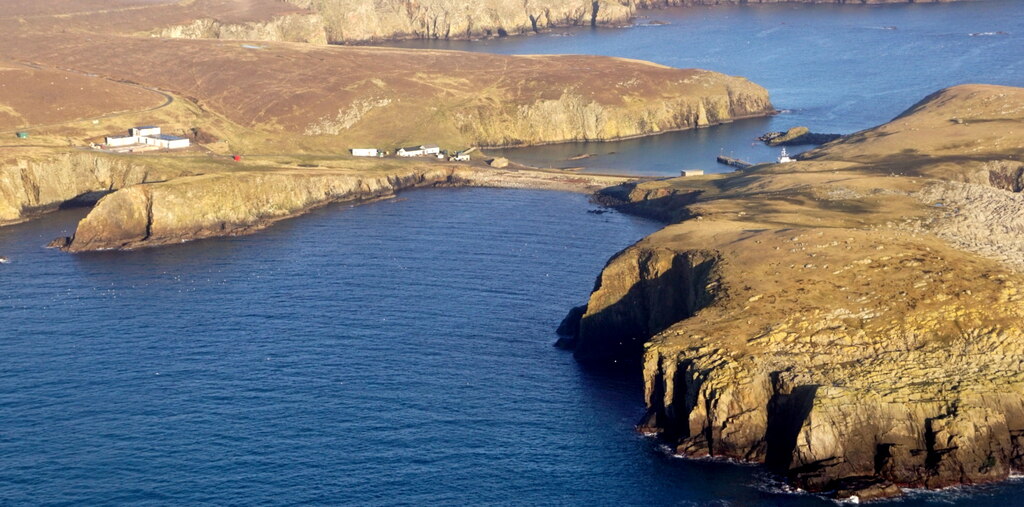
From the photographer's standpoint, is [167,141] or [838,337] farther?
[167,141]

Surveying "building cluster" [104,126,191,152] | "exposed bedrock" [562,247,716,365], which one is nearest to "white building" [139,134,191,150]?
"building cluster" [104,126,191,152]

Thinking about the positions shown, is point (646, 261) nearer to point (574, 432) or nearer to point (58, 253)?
point (574, 432)

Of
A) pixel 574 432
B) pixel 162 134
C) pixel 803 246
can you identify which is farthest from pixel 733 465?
pixel 162 134

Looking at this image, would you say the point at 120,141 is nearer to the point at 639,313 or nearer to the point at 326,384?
the point at 326,384

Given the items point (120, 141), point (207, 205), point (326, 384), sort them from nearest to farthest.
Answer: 1. point (326, 384)
2. point (207, 205)
3. point (120, 141)

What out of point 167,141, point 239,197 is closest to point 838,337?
point 239,197

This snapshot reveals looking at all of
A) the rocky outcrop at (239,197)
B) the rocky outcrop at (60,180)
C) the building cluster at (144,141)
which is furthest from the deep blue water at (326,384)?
the building cluster at (144,141)

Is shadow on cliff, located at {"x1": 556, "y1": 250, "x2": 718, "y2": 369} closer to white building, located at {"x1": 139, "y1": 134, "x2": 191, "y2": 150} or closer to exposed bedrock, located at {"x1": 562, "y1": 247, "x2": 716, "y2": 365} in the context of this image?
exposed bedrock, located at {"x1": 562, "y1": 247, "x2": 716, "y2": 365}
